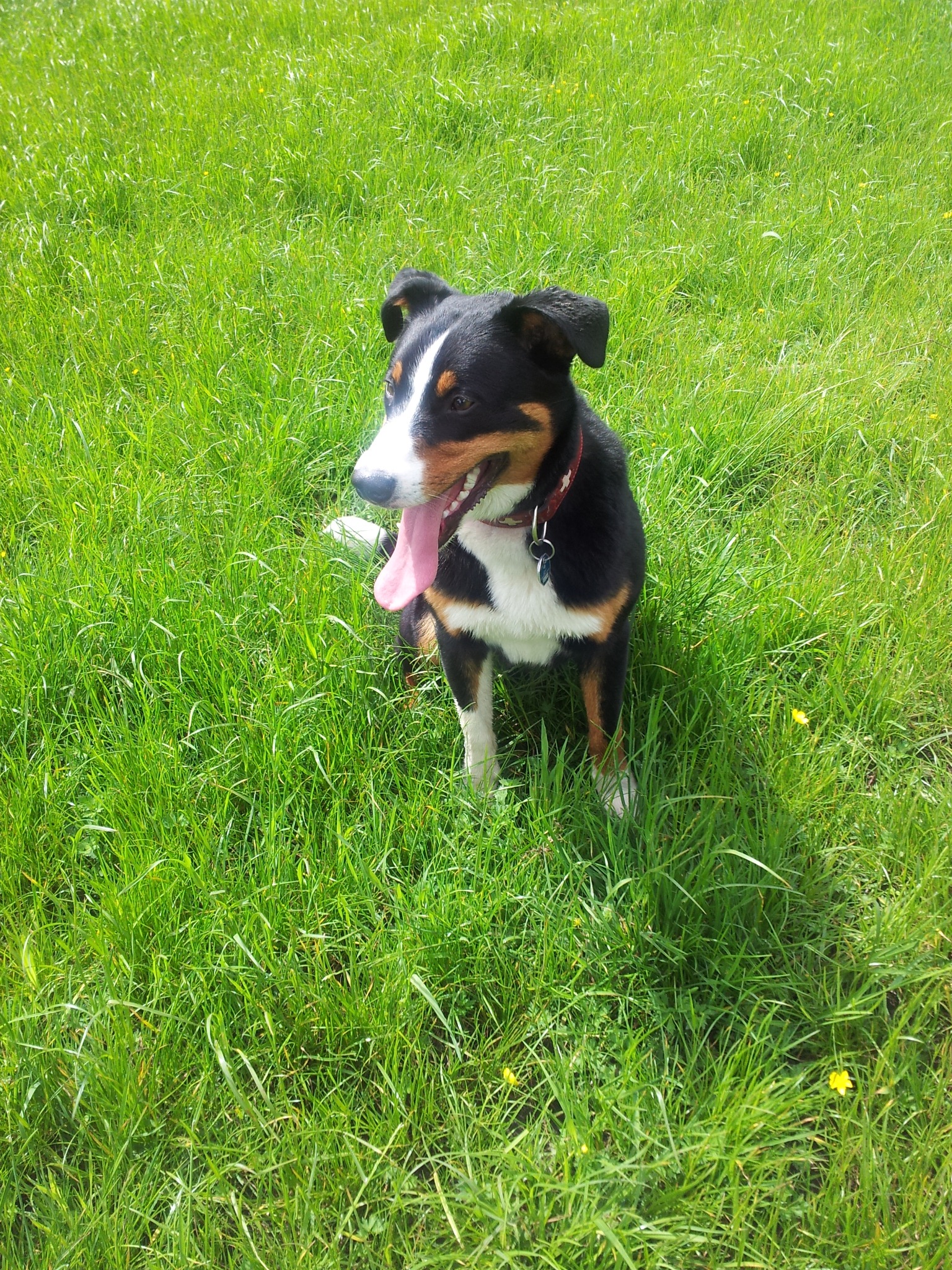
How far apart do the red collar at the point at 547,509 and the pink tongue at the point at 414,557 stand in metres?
0.18

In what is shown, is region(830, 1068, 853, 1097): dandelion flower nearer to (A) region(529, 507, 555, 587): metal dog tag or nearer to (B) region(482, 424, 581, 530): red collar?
(A) region(529, 507, 555, 587): metal dog tag

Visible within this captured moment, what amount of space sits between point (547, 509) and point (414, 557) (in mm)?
331

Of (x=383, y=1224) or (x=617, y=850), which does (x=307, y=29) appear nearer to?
(x=617, y=850)

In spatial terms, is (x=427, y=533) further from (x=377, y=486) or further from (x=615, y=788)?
(x=615, y=788)

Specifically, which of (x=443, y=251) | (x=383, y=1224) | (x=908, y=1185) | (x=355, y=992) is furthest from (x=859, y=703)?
(x=443, y=251)

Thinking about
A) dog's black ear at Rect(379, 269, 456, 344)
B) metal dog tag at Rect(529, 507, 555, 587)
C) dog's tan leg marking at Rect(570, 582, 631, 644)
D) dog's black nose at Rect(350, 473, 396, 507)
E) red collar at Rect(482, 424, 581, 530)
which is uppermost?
dog's black ear at Rect(379, 269, 456, 344)

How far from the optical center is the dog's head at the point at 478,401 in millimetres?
1857

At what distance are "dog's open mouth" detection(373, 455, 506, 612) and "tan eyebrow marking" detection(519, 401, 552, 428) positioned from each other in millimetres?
110

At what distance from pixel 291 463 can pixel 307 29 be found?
5006mm

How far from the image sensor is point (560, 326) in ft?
6.06

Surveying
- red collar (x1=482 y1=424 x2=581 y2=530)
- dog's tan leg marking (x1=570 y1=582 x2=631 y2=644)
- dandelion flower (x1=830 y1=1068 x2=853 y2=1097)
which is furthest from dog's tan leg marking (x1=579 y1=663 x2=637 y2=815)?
dandelion flower (x1=830 y1=1068 x2=853 y2=1097)

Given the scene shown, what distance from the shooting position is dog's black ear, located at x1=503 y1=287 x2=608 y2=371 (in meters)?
1.85

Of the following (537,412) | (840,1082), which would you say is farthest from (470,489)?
(840,1082)

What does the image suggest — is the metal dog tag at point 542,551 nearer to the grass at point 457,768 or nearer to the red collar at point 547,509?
the red collar at point 547,509
